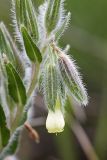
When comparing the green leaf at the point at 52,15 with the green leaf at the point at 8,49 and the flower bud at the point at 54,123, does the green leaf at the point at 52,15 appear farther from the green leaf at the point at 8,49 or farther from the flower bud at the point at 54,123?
the flower bud at the point at 54,123

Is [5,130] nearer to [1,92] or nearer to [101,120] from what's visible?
[1,92]

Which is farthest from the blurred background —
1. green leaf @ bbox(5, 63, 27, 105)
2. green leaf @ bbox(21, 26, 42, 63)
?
green leaf @ bbox(21, 26, 42, 63)

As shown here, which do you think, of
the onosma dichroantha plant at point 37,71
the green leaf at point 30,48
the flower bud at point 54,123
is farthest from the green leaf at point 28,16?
the flower bud at point 54,123

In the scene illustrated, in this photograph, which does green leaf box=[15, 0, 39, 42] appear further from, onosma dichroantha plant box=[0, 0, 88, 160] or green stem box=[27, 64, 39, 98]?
green stem box=[27, 64, 39, 98]

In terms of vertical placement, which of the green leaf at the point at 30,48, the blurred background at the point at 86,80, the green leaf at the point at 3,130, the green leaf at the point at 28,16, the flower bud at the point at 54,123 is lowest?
the blurred background at the point at 86,80

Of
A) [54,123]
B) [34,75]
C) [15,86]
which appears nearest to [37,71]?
[34,75]

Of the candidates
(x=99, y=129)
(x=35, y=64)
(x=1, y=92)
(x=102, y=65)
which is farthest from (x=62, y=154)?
(x=35, y=64)

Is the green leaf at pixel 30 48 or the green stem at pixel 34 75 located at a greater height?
the green leaf at pixel 30 48
